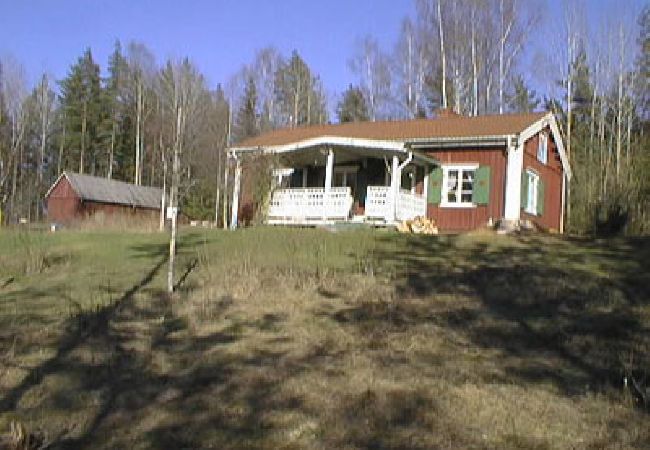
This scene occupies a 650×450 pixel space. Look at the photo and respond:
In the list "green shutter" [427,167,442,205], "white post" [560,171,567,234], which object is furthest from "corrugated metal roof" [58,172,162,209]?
"white post" [560,171,567,234]

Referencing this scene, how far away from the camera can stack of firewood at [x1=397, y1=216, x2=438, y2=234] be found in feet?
65.2

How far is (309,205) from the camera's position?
21.2m

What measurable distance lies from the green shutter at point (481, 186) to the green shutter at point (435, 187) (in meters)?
1.10

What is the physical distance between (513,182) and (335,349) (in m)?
14.3

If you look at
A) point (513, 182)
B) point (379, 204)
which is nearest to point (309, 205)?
point (379, 204)

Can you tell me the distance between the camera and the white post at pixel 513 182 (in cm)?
2088

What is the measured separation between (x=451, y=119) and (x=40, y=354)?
20073mm

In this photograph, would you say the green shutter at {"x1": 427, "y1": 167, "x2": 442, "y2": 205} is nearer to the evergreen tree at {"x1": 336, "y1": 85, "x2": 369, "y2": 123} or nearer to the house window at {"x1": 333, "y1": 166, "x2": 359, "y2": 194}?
the house window at {"x1": 333, "y1": 166, "x2": 359, "y2": 194}

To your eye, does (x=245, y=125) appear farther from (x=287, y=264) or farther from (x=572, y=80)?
(x=287, y=264)

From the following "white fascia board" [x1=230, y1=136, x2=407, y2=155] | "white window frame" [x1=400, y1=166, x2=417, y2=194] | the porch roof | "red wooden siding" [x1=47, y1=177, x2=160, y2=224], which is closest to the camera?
"white fascia board" [x1=230, y1=136, x2=407, y2=155]

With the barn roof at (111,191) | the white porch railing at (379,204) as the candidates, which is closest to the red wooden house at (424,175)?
the white porch railing at (379,204)

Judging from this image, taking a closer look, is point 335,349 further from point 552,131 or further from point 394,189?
point 552,131

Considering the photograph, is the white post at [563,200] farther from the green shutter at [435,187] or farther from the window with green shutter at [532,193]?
the green shutter at [435,187]

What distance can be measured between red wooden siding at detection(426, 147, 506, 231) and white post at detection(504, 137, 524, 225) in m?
0.23
